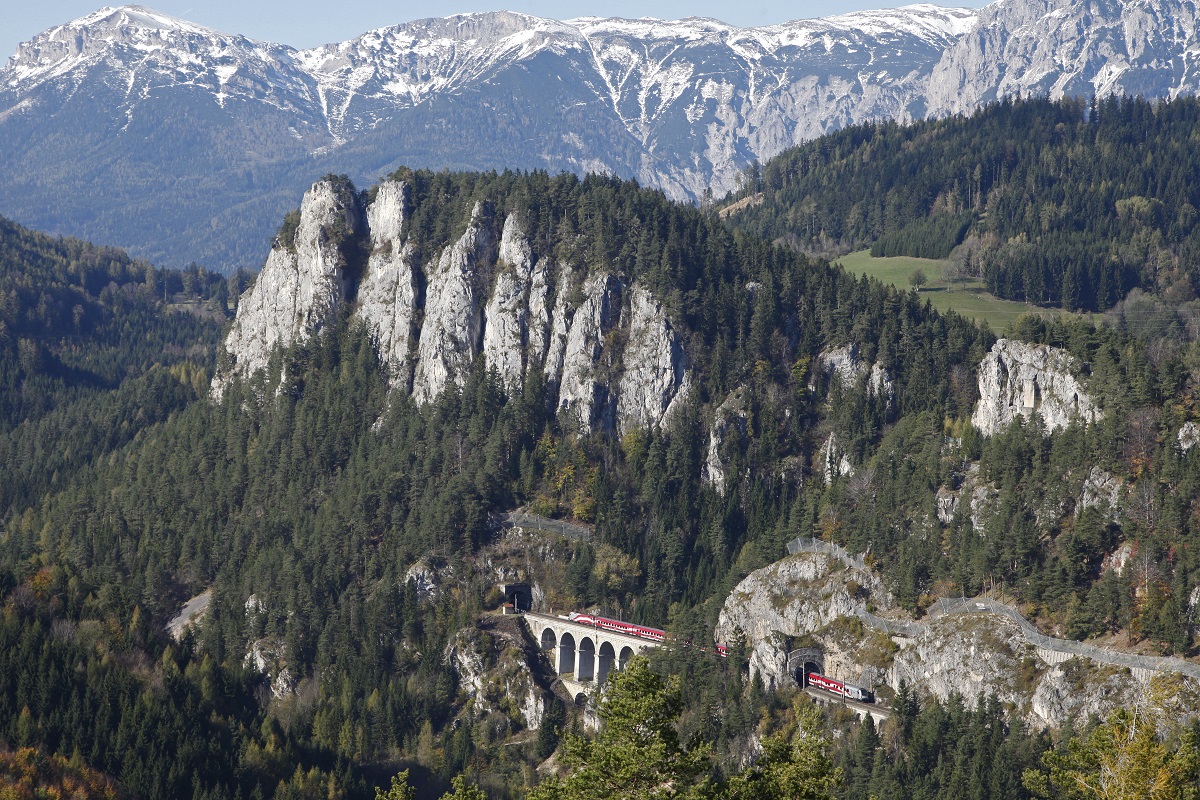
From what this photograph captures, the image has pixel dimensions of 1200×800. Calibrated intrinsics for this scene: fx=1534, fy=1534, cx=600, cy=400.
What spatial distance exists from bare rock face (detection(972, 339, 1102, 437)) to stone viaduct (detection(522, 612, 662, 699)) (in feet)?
154

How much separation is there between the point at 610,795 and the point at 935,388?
130 meters

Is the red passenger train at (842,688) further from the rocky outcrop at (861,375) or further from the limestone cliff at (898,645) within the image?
the rocky outcrop at (861,375)

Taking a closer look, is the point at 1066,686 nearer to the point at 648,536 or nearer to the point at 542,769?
the point at 542,769

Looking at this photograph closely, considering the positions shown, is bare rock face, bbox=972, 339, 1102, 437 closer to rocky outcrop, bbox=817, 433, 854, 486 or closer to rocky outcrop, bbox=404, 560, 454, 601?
rocky outcrop, bbox=817, 433, 854, 486

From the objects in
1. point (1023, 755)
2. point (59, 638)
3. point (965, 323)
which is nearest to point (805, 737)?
point (1023, 755)

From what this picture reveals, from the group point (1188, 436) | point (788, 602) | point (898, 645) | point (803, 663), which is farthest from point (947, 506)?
point (1188, 436)

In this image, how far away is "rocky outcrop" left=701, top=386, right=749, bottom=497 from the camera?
19575 cm

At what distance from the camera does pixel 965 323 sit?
647 ft

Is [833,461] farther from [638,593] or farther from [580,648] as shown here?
[580,648]

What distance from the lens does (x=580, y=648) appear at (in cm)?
17412

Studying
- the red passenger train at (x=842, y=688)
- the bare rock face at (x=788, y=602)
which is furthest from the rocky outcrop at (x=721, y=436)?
the red passenger train at (x=842, y=688)

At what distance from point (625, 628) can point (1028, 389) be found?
51423 millimetres

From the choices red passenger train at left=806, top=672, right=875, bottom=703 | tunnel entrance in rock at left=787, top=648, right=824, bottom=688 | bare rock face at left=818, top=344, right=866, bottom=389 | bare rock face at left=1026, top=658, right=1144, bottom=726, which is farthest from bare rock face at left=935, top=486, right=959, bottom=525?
bare rock face at left=818, top=344, right=866, bottom=389

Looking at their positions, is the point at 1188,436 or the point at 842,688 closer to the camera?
the point at 1188,436
